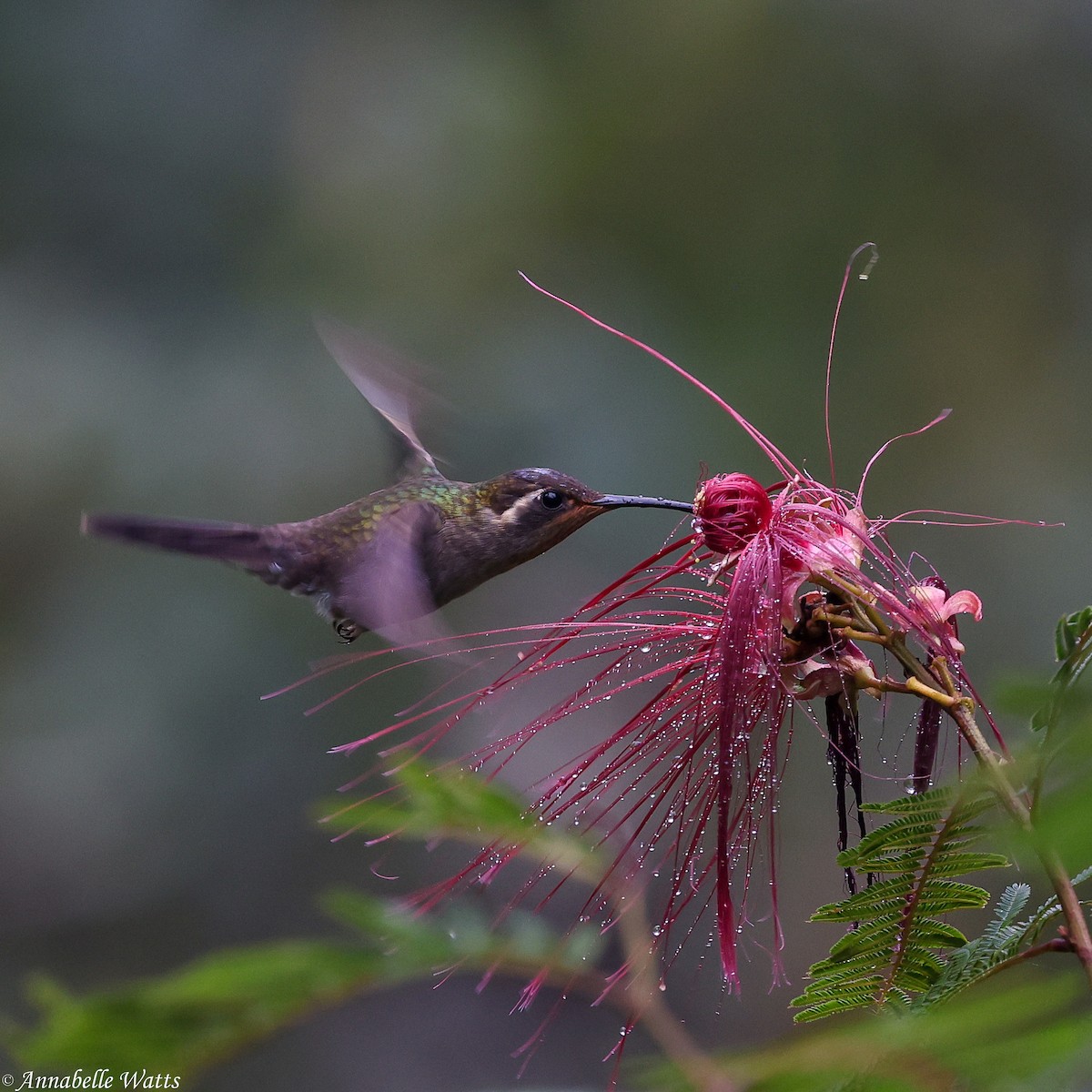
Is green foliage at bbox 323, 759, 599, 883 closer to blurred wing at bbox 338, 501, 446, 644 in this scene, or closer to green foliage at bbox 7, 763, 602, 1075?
green foliage at bbox 7, 763, 602, 1075

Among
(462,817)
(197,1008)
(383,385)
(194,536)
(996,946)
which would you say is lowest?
(197,1008)

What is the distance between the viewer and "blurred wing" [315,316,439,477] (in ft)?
7.22

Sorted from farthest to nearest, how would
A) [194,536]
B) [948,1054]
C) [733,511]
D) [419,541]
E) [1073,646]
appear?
[419,541] < [194,536] < [733,511] < [1073,646] < [948,1054]

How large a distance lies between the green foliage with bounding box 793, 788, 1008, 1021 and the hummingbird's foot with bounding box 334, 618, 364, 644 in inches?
40.1

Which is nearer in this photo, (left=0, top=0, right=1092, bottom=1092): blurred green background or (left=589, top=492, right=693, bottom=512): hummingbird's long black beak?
(left=589, top=492, right=693, bottom=512): hummingbird's long black beak

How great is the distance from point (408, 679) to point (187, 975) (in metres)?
2.45

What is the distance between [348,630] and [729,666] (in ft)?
2.91

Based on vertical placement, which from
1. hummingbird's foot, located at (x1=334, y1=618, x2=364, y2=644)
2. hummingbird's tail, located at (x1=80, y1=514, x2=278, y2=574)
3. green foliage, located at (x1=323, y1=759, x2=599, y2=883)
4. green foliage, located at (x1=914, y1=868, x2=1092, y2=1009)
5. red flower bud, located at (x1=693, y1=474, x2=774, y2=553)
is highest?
red flower bud, located at (x1=693, y1=474, x2=774, y2=553)

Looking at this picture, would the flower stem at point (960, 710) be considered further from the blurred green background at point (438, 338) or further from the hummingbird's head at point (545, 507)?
the blurred green background at point (438, 338)

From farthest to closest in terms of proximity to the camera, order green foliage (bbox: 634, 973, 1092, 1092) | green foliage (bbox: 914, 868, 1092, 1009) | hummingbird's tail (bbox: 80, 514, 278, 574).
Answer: hummingbird's tail (bbox: 80, 514, 278, 574) → green foliage (bbox: 914, 868, 1092, 1009) → green foliage (bbox: 634, 973, 1092, 1092)

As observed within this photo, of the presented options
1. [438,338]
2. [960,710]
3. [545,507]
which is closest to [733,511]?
[960,710]

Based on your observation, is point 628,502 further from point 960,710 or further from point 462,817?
point 960,710

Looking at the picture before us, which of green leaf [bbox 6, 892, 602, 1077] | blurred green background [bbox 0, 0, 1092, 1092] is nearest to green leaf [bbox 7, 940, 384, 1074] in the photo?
green leaf [bbox 6, 892, 602, 1077]

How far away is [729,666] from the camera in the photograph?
51.7 inches
